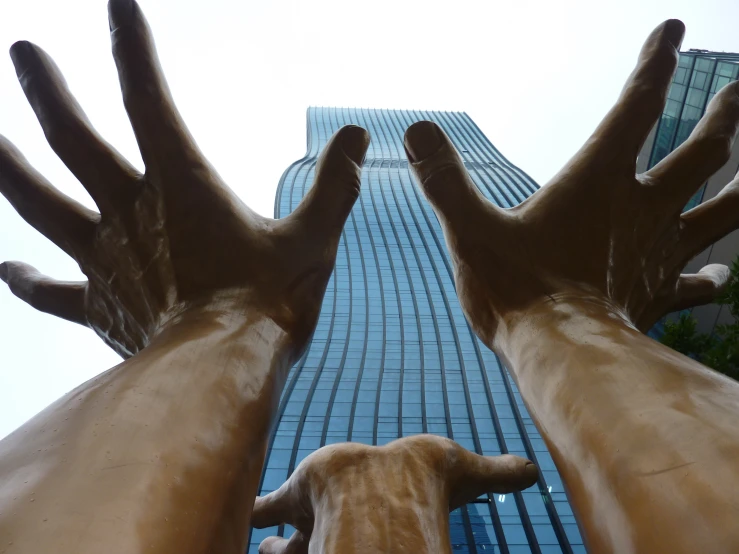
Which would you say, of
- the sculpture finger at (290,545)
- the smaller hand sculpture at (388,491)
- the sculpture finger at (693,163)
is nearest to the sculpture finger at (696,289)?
the sculpture finger at (693,163)

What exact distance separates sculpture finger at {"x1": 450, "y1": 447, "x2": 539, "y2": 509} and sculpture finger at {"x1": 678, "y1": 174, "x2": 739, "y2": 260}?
228cm

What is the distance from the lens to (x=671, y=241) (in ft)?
14.4

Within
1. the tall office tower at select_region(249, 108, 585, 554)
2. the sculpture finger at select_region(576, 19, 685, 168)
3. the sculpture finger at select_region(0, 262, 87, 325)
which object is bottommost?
the tall office tower at select_region(249, 108, 585, 554)

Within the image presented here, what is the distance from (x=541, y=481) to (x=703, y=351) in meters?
17.9

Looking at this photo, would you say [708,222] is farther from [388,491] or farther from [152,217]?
[152,217]

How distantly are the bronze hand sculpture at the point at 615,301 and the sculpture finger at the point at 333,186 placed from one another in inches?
15.8

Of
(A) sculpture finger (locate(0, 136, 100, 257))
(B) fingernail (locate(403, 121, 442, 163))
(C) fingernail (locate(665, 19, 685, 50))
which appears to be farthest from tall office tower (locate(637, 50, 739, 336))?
(A) sculpture finger (locate(0, 136, 100, 257))

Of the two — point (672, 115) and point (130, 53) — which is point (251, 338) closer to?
point (130, 53)

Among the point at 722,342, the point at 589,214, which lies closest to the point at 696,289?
the point at 589,214

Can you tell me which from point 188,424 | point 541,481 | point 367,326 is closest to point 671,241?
point 188,424

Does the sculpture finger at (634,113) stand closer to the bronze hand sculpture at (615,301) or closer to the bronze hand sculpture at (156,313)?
the bronze hand sculpture at (615,301)

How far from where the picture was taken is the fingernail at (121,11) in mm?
3678

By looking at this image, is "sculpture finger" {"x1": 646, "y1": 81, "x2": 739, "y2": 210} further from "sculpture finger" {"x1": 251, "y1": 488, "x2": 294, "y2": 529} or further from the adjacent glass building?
the adjacent glass building

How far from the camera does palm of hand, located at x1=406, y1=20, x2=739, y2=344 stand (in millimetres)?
3920
